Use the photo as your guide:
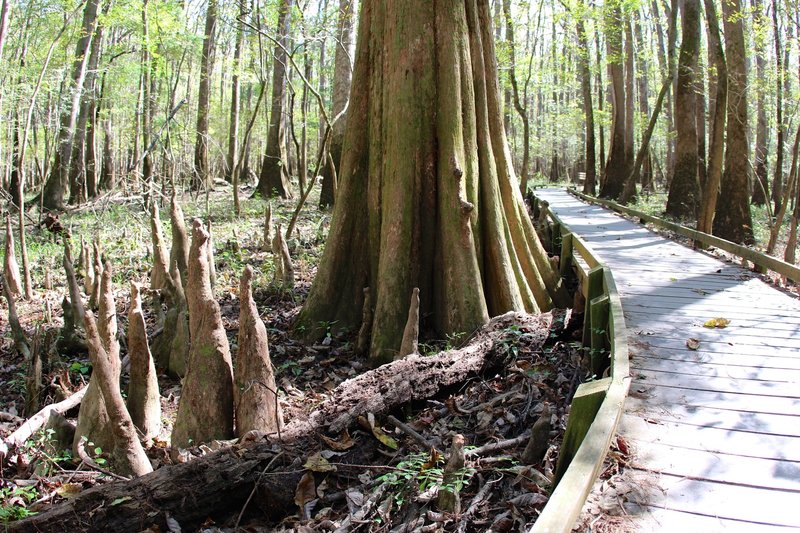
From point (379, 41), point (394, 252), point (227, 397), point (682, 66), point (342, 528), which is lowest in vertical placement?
point (342, 528)

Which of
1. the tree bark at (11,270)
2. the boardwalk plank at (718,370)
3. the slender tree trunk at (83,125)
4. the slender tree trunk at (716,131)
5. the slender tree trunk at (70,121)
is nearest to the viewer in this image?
the boardwalk plank at (718,370)

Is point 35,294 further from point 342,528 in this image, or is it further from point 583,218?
point 583,218

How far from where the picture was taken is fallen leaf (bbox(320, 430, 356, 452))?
4.09 meters

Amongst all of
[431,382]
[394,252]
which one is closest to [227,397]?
[431,382]

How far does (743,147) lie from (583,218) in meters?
3.81

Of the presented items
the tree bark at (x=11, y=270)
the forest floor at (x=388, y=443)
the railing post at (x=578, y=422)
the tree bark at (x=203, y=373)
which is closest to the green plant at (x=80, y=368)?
the forest floor at (x=388, y=443)

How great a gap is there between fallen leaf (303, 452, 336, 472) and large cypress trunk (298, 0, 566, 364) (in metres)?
2.40

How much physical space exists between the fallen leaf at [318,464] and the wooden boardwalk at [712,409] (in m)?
1.83

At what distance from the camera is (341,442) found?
13.6 feet

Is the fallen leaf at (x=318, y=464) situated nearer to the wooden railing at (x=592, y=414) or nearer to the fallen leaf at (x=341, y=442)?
the fallen leaf at (x=341, y=442)

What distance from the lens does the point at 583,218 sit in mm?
15133

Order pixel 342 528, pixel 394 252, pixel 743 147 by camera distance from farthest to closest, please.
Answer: pixel 743 147
pixel 394 252
pixel 342 528

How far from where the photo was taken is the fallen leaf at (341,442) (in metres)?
4.09

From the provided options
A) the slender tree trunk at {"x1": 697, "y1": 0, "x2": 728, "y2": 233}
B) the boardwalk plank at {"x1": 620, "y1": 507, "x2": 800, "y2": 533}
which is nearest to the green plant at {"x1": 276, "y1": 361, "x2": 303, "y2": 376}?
the boardwalk plank at {"x1": 620, "y1": 507, "x2": 800, "y2": 533}
